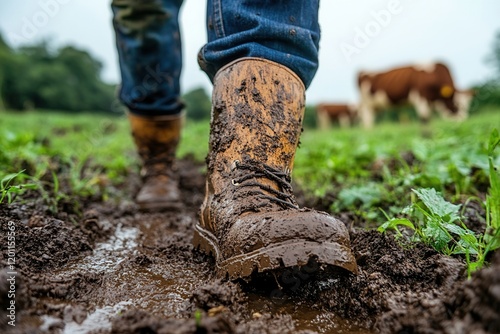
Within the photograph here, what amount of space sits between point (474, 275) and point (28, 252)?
1.11 metres

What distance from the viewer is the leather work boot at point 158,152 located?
2.21m

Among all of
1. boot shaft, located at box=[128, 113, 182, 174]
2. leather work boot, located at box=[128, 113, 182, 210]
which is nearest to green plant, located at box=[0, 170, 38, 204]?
leather work boot, located at box=[128, 113, 182, 210]

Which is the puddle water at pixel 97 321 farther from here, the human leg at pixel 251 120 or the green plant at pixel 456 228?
the green plant at pixel 456 228

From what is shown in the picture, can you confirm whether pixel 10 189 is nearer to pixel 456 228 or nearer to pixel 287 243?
pixel 287 243

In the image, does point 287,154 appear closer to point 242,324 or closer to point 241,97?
point 241,97

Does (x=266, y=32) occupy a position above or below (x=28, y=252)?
above

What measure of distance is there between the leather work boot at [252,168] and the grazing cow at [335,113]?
63.8 ft

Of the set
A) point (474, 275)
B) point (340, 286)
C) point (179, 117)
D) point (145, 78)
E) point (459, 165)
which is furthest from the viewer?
point (179, 117)

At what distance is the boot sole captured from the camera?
0.91 metres

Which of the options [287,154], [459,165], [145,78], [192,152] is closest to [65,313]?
[287,154]

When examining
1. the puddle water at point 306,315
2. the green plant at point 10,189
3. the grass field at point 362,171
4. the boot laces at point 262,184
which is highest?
the boot laces at point 262,184

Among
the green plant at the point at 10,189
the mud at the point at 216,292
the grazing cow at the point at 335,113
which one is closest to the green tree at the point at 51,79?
the grazing cow at the point at 335,113

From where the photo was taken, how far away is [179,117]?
2375mm

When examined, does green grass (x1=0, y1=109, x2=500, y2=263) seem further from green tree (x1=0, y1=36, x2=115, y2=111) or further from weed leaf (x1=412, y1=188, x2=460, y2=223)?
green tree (x1=0, y1=36, x2=115, y2=111)
